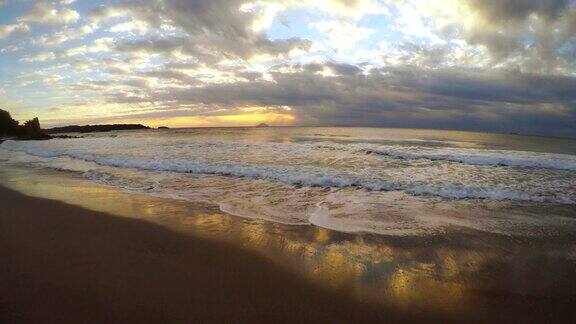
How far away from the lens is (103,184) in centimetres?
1043

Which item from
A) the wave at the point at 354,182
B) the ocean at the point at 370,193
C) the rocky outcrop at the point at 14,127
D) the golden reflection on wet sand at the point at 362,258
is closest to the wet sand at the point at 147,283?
the golden reflection on wet sand at the point at 362,258

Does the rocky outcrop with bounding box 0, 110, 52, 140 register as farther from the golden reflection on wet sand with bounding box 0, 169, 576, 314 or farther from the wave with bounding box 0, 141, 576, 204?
the golden reflection on wet sand with bounding box 0, 169, 576, 314

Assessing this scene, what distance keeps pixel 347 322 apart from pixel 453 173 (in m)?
12.3

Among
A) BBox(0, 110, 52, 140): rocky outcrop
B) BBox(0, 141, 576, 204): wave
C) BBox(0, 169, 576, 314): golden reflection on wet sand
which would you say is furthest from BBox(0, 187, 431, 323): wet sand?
BBox(0, 110, 52, 140): rocky outcrop

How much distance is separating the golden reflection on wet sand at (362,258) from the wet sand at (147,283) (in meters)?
0.32

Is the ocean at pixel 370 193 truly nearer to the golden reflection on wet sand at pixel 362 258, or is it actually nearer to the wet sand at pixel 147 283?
the golden reflection on wet sand at pixel 362 258

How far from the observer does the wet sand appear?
3.29m

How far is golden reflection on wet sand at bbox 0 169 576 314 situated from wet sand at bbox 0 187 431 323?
0.32 m

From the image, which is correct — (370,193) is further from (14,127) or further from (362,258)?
(14,127)

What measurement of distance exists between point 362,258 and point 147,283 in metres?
2.78

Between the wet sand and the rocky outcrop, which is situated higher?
the rocky outcrop

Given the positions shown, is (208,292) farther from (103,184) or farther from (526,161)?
(526,161)

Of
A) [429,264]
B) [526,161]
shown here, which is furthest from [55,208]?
[526,161]

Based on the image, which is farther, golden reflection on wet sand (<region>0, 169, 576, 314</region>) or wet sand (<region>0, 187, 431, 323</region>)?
golden reflection on wet sand (<region>0, 169, 576, 314</region>)
